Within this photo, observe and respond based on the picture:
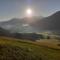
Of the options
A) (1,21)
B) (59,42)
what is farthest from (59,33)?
(1,21)

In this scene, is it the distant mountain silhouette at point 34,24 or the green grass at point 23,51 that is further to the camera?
the distant mountain silhouette at point 34,24

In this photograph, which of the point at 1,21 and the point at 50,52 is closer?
the point at 50,52

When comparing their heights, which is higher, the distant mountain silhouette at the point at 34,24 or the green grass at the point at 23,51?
the distant mountain silhouette at the point at 34,24

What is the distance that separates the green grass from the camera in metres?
4.18

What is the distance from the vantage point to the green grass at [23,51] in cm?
418

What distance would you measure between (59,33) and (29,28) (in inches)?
28.1

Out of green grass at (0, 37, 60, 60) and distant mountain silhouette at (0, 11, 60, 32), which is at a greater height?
distant mountain silhouette at (0, 11, 60, 32)

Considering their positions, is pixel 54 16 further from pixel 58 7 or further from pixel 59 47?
pixel 59 47

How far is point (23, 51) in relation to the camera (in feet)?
14.1

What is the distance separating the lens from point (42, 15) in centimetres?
450

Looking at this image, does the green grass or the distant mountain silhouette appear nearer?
the green grass

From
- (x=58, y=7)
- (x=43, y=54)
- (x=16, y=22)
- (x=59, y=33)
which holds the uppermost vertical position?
(x=58, y=7)

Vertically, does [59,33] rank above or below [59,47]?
above

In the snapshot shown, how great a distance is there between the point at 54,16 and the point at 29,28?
660 mm
